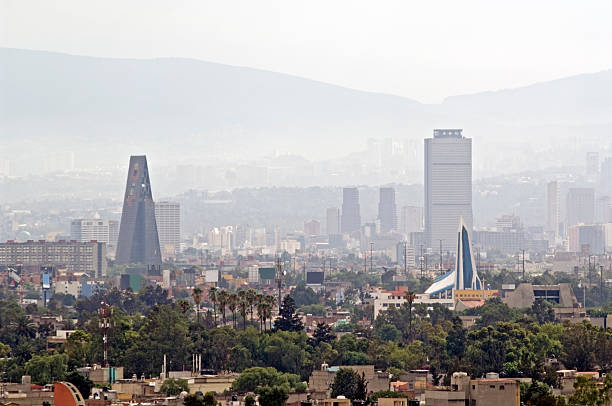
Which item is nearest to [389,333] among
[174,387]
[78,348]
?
[78,348]

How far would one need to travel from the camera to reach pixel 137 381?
52.3m

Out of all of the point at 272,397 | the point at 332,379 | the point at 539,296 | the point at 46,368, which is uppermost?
the point at 539,296

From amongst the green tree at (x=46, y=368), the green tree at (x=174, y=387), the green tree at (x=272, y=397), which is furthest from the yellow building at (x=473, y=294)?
the green tree at (x=272, y=397)

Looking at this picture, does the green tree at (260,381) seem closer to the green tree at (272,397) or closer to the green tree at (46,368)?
the green tree at (272,397)

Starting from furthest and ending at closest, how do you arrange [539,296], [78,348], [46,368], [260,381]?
[539,296], [78,348], [46,368], [260,381]

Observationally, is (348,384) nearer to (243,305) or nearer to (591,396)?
(591,396)

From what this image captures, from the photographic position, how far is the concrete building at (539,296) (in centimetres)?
10238

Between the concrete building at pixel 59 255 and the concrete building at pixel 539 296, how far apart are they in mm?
84274

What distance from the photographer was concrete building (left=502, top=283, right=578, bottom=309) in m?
102

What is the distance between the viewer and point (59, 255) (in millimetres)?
193625

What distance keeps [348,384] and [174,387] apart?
193 inches

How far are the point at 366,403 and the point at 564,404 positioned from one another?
782 cm

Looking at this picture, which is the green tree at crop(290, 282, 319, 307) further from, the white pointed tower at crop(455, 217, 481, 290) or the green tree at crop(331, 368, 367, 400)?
the green tree at crop(331, 368, 367, 400)

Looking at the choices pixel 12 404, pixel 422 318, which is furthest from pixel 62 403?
pixel 422 318
